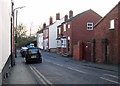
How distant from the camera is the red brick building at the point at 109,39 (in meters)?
17.7

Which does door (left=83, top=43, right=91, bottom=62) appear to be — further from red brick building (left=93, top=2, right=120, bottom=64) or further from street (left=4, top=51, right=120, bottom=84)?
street (left=4, top=51, right=120, bottom=84)

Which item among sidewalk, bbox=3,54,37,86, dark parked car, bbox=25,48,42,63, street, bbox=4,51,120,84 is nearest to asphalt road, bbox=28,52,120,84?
street, bbox=4,51,120,84

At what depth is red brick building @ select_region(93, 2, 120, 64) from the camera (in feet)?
58.1

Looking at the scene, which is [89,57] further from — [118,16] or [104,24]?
[118,16]

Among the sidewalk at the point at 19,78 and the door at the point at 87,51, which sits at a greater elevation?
the door at the point at 87,51

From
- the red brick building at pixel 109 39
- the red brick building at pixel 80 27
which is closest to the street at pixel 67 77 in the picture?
the red brick building at pixel 109 39

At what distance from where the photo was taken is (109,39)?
19109mm

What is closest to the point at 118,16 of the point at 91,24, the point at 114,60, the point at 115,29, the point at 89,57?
the point at 115,29

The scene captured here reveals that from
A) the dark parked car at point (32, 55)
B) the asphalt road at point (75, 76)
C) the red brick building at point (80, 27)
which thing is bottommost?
the asphalt road at point (75, 76)

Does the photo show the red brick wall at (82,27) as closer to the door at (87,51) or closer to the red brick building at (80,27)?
the red brick building at (80,27)

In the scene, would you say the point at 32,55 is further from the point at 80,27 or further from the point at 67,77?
the point at 80,27

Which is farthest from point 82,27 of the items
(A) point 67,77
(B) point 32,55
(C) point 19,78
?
(C) point 19,78

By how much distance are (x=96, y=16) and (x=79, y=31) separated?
Result: 4595 mm

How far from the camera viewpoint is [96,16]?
32938mm
